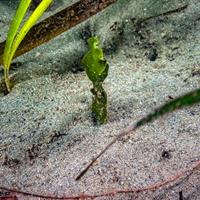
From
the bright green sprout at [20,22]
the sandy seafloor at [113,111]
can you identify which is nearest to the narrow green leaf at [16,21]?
the bright green sprout at [20,22]

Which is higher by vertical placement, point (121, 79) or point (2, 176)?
point (2, 176)

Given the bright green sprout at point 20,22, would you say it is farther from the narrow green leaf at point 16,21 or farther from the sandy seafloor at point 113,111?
the sandy seafloor at point 113,111

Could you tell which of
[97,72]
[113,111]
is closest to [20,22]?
[97,72]


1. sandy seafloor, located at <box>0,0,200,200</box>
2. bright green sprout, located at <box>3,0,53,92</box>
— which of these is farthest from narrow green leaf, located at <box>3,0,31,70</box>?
sandy seafloor, located at <box>0,0,200,200</box>

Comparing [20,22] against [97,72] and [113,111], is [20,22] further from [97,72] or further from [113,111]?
[113,111]

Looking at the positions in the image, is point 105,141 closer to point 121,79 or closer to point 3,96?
point 121,79

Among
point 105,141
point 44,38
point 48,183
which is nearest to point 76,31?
point 44,38
